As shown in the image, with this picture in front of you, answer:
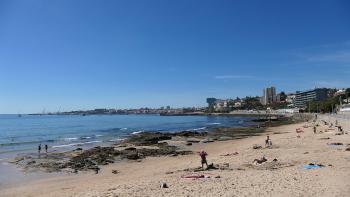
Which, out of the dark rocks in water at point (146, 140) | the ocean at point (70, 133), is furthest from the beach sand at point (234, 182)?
the dark rocks in water at point (146, 140)

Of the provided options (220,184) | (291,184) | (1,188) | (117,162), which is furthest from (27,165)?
(291,184)

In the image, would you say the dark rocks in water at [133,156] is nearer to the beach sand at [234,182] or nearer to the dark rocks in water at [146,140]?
the beach sand at [234,182]

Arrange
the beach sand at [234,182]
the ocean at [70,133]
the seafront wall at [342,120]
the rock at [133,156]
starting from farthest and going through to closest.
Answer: the ocean at [70,133], the seafront wall at [342,120], the rock at [133,156], the beach sand at [234,182]

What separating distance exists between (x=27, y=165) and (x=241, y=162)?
633 inches

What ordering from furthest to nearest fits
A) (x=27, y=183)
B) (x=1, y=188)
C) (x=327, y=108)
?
1. (x=327, y=108)
2. (x=27, y=183)
3. (x=1, y=188)

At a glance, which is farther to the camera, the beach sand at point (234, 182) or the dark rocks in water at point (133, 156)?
the dark rocks in water at point (133, 156)

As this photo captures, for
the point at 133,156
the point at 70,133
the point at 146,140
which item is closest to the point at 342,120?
the point at 146,140

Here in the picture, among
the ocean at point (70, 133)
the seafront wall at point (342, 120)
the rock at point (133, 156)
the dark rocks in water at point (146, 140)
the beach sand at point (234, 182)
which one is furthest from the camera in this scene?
the ocean at point (70, 133)

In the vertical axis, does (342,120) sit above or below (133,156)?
above

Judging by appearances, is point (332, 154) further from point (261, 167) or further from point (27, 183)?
point (27, 183)

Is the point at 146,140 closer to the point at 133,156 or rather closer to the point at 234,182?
the point at 133,156

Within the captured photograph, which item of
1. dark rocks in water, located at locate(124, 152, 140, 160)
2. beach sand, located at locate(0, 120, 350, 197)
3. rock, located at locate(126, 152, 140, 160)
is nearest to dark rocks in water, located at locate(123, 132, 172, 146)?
dark rocks in water, located at locate(124, 152, 140, 160)

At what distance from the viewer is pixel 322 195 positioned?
14.6 meters

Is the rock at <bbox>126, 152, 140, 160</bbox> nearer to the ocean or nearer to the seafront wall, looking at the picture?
the ocean
